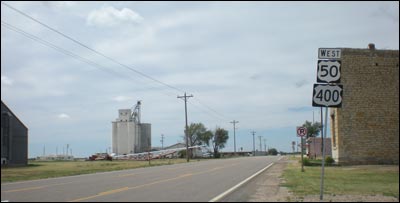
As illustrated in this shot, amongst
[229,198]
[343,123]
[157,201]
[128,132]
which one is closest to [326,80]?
[229,198]

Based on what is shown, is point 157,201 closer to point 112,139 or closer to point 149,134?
point 112,139

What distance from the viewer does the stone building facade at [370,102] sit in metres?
37.1

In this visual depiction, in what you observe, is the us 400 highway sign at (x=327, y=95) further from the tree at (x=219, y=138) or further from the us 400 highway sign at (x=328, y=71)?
the tree at (x=219, y=138)

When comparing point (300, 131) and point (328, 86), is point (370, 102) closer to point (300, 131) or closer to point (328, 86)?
point (300, 131)

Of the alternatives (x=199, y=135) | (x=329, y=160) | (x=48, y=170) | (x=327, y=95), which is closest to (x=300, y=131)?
(x=329, y=160)

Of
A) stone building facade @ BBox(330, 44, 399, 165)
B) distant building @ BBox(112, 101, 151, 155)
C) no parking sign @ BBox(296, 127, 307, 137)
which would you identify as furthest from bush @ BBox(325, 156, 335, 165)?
distant building @ BBox(112, 101, 151, 155)

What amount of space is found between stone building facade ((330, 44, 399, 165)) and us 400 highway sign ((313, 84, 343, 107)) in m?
24.2

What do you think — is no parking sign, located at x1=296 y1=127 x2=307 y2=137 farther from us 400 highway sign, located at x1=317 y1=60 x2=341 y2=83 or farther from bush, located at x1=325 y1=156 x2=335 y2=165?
us 400 highway sign, located at x1=317 y1=60 x2=341 y2=83

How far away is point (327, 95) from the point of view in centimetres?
1365

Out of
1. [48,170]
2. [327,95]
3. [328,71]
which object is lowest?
[48,170]

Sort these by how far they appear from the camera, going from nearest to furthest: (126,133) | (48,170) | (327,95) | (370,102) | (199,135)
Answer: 1. (327,95)
2. (370,102)
3. (48,170)
4. (126,133)
5. (199,135)

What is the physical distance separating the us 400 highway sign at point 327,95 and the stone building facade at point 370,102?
24.2m

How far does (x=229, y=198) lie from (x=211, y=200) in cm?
86

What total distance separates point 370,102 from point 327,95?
82.5 feet
